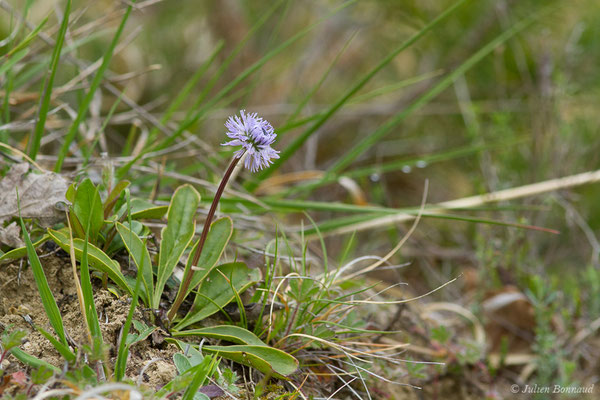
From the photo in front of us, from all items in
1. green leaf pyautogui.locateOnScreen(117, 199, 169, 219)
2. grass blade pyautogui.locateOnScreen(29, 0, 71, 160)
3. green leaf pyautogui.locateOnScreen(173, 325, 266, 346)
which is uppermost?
grass blade pyautogui.locateOnScreen(29, 0, 71, 160)

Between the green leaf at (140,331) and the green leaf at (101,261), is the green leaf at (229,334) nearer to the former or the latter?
the green leaf at (140,331)

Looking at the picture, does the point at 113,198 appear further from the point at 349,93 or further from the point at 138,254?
the point at 349,93

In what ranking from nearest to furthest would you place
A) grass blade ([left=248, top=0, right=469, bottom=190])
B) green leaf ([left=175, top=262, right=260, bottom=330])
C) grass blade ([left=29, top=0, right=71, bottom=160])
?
1. green leaf ([left=175, top=262, right=260, bottom=330])
2. grass blade ([left=29, top=0, right=71, bottom=160])
3. grass blade ([left=248, top=0, right=469, bottom=190])

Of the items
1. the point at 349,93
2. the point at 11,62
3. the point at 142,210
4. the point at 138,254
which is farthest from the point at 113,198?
the point at 349,93

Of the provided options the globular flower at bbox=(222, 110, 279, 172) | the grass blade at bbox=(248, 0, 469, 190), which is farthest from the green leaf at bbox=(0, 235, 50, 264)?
the grass blade at bbox=(248, 0, 469, 190)

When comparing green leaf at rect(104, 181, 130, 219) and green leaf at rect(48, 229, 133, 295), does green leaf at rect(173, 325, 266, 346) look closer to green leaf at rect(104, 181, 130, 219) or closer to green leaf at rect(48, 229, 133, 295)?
green leaf at rect(48, 229, 133, 295)
